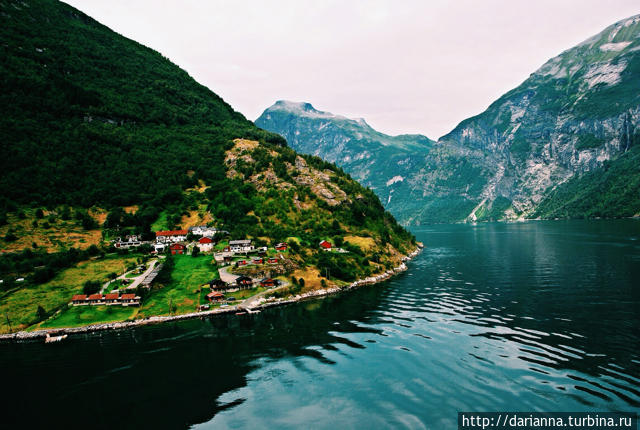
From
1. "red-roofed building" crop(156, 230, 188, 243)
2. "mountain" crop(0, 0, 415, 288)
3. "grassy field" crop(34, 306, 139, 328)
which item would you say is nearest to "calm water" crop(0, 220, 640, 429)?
"grassy field" crop(34, 306, 139, 328)

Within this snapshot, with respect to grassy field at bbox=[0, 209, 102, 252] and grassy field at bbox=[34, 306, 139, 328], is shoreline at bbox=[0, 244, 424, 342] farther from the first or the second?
grassy field at bbox=[0, 209, 102, 252]

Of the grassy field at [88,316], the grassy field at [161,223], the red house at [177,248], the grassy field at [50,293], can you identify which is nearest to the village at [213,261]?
the red house at [177,248]

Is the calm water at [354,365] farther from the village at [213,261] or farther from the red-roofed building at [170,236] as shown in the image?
the red-roofed building at [170,236]

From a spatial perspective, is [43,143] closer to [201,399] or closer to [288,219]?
[288,219]

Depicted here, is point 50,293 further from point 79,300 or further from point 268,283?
point 268,283

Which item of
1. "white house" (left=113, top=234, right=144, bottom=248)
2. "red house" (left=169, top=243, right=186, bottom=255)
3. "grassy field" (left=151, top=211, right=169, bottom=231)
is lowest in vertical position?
"red house" (left=169, top=243, right=186, bottom=255)

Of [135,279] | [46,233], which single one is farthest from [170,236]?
[46,233]
